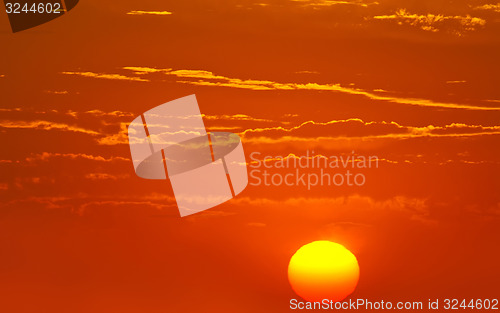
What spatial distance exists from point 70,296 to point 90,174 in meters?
0.60

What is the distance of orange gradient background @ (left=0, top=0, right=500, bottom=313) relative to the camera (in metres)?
2.44

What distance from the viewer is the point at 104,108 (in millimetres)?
2455

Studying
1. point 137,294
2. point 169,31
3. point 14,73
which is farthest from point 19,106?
point 137,294

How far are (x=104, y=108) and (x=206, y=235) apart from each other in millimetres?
784

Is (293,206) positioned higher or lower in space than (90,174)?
lower

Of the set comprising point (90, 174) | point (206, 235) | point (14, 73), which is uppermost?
point (14, 73)

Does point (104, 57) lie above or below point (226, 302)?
above

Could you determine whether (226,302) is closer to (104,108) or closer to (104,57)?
(104,108)

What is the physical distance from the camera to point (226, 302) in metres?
2.48

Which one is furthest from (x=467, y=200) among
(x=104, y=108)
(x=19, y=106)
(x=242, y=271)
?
(x=19, y=106)

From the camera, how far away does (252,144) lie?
246cm

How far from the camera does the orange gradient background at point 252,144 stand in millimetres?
2443

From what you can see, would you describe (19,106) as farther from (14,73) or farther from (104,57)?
(104,57)

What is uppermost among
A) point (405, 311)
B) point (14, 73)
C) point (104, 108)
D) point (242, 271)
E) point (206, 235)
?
point (14, 73)
